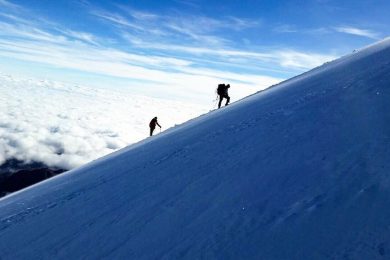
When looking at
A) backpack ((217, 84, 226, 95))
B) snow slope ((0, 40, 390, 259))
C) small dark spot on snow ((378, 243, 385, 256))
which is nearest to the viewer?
small dark spot on snow ((378, 243, 385, 256))

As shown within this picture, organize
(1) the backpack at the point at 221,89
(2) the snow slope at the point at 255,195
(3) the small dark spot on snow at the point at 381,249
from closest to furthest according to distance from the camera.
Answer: (3) the small dark spot on snow at the point at 381,249 < (2) the snow slope at the point at 255,195 < (1) the backpack at the point at 221,89

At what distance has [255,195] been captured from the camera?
5625 millimetres

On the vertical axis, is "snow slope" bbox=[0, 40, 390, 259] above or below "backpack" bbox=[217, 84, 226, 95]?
below

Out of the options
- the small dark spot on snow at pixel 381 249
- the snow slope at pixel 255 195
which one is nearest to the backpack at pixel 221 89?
the snow slope at pixel 255 195

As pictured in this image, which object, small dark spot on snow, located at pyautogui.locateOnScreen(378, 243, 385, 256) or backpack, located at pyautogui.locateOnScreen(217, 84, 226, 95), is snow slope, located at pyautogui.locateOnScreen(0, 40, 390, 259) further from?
backpack, located at pyautogui.locateOnScreen(217, 84, 226, 95)

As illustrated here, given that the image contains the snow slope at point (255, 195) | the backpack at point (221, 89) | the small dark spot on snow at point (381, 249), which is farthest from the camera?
the backpack at point (221, 89)

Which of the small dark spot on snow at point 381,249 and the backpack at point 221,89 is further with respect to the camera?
the backpack at point 221,89

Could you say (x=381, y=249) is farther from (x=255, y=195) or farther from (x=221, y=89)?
(x=221, y=89)

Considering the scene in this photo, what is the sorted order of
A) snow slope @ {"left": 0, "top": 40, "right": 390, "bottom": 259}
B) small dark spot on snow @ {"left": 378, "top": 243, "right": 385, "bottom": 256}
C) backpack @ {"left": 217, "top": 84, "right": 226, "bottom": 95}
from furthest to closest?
backpack @ {"left": 217, "top": 84, "right": 226, "bottom": 95}, snow slope @ {"left": 0, "top": 40, "right": 390, "bottom": 259}, small dark spot on snow @ {"left": 378, "top": 243, "right": 385, "bottom": 256}

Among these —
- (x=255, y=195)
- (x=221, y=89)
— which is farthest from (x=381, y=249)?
(x=221, y=89)

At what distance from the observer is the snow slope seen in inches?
160

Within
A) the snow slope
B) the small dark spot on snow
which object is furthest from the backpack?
the small dark spot on snow

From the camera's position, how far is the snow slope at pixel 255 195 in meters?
4.07

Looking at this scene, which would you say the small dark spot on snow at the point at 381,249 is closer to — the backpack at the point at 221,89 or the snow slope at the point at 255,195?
the snow slope at the point at 255,195
